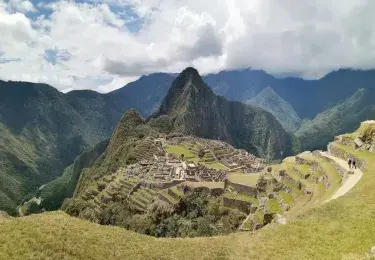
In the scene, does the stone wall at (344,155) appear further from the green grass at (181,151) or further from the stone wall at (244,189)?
the green grass at (181,151)

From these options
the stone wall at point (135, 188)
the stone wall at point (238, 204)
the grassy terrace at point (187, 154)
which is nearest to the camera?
the stone wall at point (238, 204)

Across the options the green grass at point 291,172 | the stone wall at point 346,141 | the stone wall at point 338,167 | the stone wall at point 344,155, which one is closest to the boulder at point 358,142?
the stone wall at point 346,141

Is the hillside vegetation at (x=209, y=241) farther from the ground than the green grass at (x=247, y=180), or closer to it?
farther from the ground

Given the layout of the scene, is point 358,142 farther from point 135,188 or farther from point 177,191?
point 135,188

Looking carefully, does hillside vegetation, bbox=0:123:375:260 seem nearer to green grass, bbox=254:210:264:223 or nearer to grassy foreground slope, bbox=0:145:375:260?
grassy foreground slope, bbox=0:145:375:260

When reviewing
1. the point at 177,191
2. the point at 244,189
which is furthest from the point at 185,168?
the point at 244,189

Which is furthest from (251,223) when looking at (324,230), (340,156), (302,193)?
(324,230)
